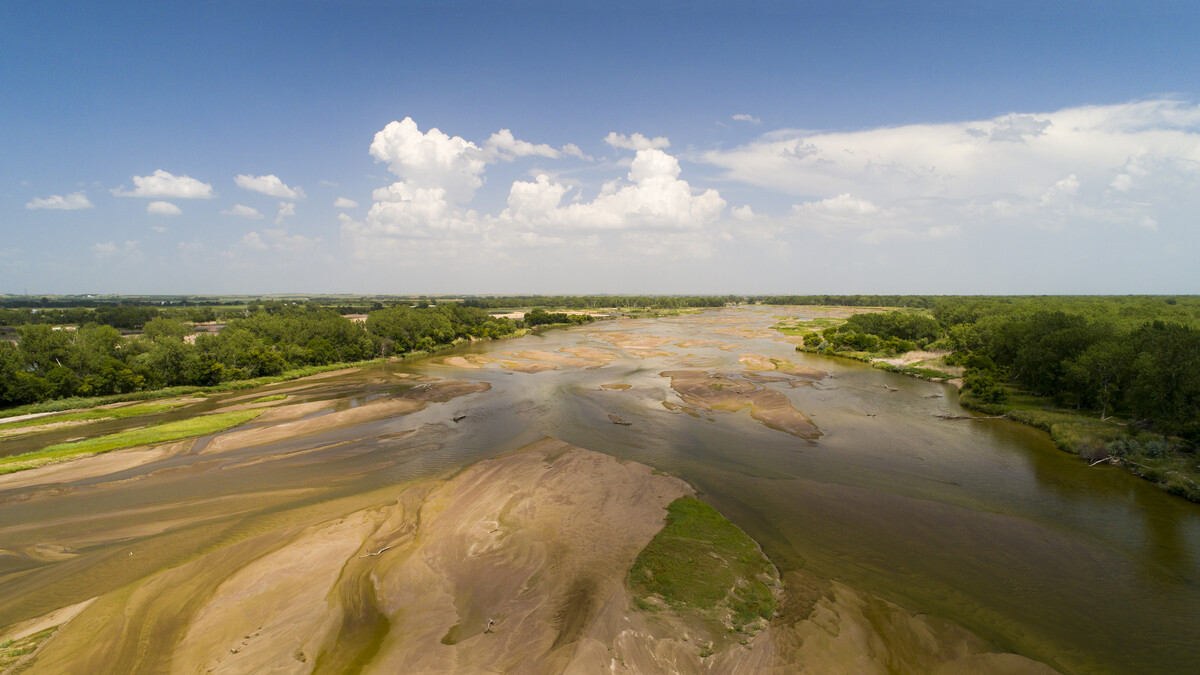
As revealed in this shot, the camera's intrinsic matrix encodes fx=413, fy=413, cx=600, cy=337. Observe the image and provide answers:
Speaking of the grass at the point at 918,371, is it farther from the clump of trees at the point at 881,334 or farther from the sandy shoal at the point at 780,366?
the clump of trees at the point at 881,334

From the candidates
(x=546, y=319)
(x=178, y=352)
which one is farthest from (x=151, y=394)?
(x=546, y=319)

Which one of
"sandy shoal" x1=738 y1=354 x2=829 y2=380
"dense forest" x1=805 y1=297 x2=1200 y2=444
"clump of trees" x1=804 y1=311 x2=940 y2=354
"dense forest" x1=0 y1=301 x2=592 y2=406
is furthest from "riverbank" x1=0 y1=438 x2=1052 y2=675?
"clump of trees" x1=804 y1=311 x2=940 y2=354

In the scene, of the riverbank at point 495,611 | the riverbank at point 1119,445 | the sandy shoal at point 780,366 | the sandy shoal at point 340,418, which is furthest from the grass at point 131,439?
the riverbank at point 1119,445

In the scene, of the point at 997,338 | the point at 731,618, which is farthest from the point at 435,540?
the point at 997,338

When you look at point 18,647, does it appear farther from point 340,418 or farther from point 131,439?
point 340,418

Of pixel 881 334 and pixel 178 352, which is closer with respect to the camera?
pixel 178 352

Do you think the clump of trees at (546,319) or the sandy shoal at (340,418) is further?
the clump of trees at (546,319)
